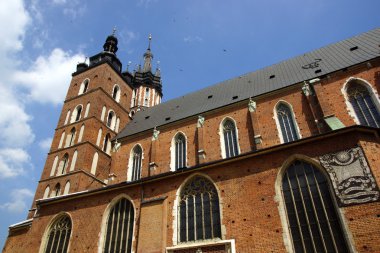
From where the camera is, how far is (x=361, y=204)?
898 centimetres

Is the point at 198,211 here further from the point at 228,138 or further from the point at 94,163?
the point at 94,163

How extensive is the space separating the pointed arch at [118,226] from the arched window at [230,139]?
6.52m

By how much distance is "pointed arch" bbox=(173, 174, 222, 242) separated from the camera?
447 inches

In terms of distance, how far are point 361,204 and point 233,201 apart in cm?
433

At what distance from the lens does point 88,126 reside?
22.3 m

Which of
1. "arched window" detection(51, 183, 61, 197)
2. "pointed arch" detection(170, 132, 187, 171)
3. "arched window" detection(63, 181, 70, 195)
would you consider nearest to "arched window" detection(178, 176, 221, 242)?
"pointed arch" detection(170, 132, 187, 171)

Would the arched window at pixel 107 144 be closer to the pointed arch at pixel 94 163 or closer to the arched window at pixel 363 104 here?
the pointed arch at pixel 94 163

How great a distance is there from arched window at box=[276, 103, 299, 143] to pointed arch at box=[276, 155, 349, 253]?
4994mm

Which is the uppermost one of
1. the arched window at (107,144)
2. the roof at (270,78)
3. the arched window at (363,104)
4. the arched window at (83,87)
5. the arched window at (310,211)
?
the arched window at (83,87)

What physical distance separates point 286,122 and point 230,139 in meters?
3.38

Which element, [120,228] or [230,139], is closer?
[120,228]

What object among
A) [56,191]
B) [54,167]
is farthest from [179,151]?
[54,167]

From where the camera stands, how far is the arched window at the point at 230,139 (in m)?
16.9

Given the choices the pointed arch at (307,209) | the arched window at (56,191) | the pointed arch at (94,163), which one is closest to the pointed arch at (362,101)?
the pointed arch at (307,209)
